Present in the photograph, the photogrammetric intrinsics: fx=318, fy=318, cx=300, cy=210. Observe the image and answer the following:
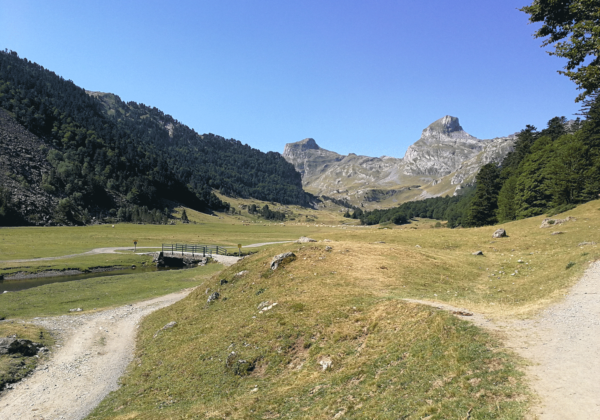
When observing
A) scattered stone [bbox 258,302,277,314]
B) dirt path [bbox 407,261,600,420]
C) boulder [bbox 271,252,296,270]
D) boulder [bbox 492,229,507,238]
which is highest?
boulder [bbox 492,229,507,238]

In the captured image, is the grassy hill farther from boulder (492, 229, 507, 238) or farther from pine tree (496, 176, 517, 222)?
pine tree (496, 176, 517, 222)

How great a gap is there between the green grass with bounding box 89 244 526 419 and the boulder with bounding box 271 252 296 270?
275 centimetres

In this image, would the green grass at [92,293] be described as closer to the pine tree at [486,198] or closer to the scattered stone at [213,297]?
the scattered stone at [213,297]

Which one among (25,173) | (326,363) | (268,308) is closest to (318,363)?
(326,363)

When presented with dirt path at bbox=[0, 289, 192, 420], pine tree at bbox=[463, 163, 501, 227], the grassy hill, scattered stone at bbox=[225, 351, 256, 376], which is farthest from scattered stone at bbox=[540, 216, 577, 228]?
dirt path at bbox=[0, 289, 192, 420]

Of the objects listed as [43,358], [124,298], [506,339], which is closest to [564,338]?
[506,339]

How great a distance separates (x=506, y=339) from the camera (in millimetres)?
12000

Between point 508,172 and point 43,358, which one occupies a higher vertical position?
point 508,172

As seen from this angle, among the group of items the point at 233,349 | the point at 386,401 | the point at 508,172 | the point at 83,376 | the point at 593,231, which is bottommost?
the point at 83,376

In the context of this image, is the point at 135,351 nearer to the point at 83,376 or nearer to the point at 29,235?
the point at 83,376

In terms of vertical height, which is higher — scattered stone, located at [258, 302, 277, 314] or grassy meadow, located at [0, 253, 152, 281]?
scattered stone, located at [258, 302, 277, 314]

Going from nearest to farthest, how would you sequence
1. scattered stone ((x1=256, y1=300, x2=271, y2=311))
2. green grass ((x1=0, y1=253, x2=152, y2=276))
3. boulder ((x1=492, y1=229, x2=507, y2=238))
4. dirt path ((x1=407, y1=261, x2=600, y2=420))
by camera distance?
dirt path ((x1=407, y1=261, x2=600, y2=420)) < scattered stone ((x1=256, y1=300, x2=271, y2=311)) < boulder ((x1=492, y1=229, x2=507, y2=238)) < green grass ((x1=0, y1=253, x2=152, y2=276))

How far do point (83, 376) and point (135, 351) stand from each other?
13.2 feet

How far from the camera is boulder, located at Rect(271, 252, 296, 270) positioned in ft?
96.5
